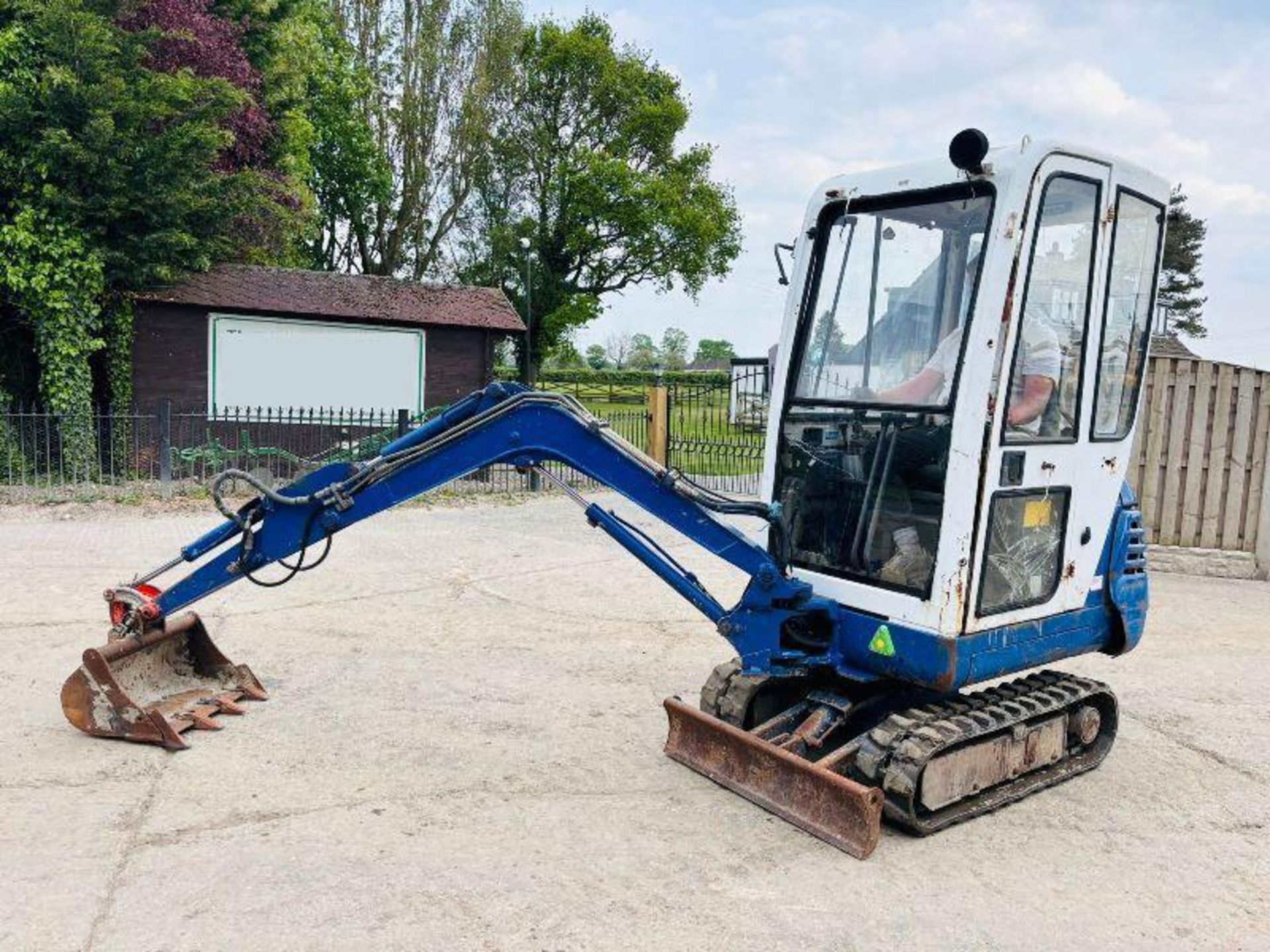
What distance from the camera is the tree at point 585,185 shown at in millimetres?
33312

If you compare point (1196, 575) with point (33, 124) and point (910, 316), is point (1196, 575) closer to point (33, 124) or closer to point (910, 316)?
point (910, 316)

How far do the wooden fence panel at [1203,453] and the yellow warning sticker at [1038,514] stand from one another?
22.2 feet

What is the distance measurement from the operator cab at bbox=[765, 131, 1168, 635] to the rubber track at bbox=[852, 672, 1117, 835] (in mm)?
433

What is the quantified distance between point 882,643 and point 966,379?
1.20 metres

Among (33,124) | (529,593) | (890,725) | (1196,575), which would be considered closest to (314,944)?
(890,725)

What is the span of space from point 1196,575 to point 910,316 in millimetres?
7751

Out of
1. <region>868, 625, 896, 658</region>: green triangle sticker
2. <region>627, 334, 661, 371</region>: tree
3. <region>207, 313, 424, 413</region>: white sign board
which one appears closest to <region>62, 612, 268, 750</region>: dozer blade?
<region>868, 625, 896, 658</region>: green triangle sticker

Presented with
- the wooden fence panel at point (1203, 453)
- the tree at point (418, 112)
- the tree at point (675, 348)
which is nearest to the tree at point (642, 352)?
the tree at point (675, 348)

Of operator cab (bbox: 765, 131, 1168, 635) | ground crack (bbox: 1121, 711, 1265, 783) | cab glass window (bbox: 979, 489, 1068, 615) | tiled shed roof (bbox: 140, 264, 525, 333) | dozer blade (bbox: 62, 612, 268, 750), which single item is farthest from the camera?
tiled shed roof (bbox: 140, 264, 525, 333)

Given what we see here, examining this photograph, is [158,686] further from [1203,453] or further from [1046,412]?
[1203,453]

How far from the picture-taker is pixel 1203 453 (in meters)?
10.7

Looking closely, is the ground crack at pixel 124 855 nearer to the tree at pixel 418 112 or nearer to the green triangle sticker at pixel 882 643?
the green triangle sticker at pixel 882 643

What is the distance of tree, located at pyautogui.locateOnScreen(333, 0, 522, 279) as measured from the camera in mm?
28547

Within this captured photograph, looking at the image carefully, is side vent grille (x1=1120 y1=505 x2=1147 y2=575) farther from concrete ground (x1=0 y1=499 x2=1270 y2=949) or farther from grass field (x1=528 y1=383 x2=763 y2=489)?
grass field (x1=528 y1=383 x2=763 y2=489)
